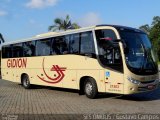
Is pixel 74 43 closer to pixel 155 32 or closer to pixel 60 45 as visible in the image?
pixel 60 45

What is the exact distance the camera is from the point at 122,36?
15.0 m

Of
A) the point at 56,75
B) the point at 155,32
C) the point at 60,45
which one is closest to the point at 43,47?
the point at 60,45

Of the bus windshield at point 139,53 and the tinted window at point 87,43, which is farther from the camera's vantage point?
the tinted window at point 87,43

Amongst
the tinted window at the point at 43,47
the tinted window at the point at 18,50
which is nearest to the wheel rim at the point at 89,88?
the tinted window at the point at 43,47

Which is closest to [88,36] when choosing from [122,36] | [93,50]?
[93,50]

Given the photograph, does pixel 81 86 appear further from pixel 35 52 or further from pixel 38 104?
pixel 35 52

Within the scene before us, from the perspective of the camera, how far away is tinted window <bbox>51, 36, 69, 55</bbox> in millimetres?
18109

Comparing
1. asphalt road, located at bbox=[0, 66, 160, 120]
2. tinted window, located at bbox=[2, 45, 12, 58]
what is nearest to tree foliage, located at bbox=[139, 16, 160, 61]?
tinted window, located at bbox=[2, 45, 12, 58]

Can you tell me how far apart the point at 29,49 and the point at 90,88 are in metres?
7.06

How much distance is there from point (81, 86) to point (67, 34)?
272 cm

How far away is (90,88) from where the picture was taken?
16188 mm

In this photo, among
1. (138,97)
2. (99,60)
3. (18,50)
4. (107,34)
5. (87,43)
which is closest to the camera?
(107,34)

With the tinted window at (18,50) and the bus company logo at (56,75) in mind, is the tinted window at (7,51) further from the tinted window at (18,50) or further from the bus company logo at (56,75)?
the bus company logo at (56,75)

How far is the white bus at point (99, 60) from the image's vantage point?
14664mm
